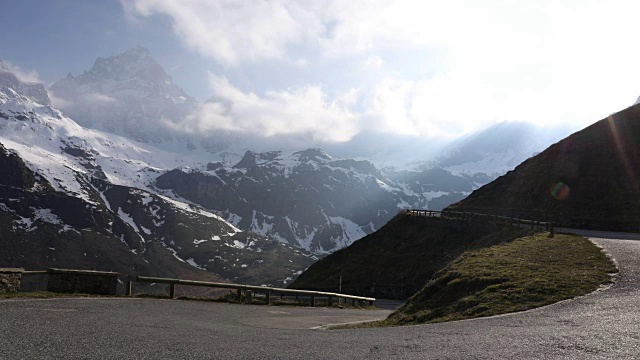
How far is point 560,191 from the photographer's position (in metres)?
66.4

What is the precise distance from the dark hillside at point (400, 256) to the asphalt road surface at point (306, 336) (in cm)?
3211

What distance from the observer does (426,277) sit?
2153 inches

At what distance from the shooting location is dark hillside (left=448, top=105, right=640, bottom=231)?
58562 mm

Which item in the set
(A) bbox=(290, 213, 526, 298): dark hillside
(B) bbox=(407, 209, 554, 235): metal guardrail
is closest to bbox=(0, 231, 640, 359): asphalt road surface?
(B) bbox=(407, 209, 554, 235): metal guardrail

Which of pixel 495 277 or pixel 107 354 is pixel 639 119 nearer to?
pixel 495 277

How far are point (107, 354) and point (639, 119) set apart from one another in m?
84.4

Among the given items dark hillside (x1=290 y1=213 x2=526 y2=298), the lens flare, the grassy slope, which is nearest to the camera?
the grassy slope

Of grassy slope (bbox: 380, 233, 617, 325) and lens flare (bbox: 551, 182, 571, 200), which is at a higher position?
lens flare (bbox: 551, 182, 571, 200)

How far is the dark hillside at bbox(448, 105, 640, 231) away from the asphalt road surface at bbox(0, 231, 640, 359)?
144 feet

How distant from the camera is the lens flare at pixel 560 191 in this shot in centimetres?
6506

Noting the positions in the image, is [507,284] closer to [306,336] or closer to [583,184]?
[306,336]

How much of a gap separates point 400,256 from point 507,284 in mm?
44968

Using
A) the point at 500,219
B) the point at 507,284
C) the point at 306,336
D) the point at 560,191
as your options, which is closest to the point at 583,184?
the point at 560,191

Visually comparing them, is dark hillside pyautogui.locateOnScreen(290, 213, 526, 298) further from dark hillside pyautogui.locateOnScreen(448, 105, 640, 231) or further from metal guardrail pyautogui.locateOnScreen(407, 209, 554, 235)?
dark hillside pyautogui.locateOnScreen(448, 105, 640, 231)
